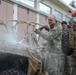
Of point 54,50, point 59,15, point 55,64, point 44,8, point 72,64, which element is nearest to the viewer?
point 72,64

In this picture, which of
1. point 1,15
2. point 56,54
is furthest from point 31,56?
point 1,15

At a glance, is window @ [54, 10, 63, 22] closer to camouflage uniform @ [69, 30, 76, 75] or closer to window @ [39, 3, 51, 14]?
window @ [39, 3, 51, 14]

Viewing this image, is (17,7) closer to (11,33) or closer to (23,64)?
(11,33)

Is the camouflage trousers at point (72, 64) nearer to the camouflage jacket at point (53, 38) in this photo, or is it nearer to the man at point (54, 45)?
Answer: the man at point (54, 45)

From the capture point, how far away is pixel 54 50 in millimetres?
4656

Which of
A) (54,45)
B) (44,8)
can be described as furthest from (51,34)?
(44,8)

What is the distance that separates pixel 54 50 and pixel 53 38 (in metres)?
0.20

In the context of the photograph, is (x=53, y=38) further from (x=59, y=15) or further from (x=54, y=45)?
(x=59, y=15)

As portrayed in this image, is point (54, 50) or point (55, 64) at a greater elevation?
point (54, 50)

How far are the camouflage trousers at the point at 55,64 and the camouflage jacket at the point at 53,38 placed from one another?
288 mm

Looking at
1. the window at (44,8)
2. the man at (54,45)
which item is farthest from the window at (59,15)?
the man at (54,45)

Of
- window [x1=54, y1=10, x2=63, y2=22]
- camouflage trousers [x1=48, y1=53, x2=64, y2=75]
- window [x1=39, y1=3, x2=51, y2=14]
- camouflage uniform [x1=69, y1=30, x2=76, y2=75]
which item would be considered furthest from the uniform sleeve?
window [x1=54, y1=10, x2=63, y2=22]

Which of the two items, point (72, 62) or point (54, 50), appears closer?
point (72, 62)

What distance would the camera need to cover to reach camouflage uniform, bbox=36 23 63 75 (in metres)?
4.27
